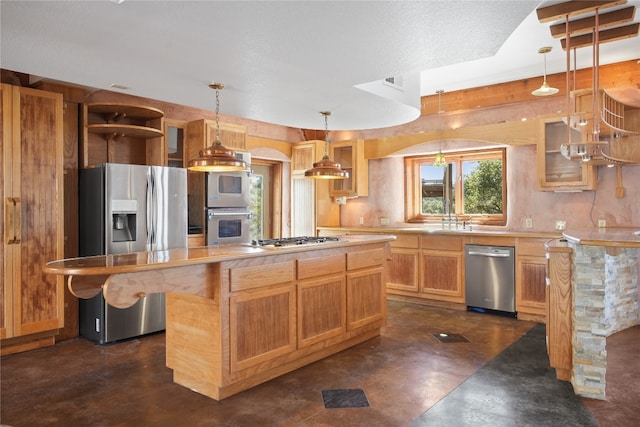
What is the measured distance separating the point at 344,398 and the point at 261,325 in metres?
0.78

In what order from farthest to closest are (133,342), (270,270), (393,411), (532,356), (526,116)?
(526,116), (133,342), (532,356), (270,270), (393,411)

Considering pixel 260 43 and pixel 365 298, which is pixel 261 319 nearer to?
pixel 365 298

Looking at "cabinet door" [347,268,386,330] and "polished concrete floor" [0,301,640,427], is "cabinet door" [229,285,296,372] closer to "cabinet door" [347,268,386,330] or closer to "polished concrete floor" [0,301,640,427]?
"polished concrete floor" [0,301,640,427]

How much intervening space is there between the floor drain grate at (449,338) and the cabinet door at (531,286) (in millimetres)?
1083

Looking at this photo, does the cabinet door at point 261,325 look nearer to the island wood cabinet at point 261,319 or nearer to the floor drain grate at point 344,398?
the island wood cabinet at point 261,319

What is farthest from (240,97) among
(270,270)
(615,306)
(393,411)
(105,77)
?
(615,306)

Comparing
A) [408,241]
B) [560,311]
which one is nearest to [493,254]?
[408,241]

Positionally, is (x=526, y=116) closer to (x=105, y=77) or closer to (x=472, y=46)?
(x=472, y=46)

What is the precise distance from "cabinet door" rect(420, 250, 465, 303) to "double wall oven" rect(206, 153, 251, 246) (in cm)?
235

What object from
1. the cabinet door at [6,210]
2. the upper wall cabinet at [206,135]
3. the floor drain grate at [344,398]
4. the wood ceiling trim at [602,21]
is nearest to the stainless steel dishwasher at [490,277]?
the wood ceiling trim at [602,21]

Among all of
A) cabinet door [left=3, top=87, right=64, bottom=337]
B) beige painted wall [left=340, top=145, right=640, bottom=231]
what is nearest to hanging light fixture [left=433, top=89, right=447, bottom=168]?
beige painted wall [left=340, top=145, right=640, bottom=231]

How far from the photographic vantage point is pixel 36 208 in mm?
4078

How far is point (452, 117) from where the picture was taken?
6.10m

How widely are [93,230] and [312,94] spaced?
2.51m
